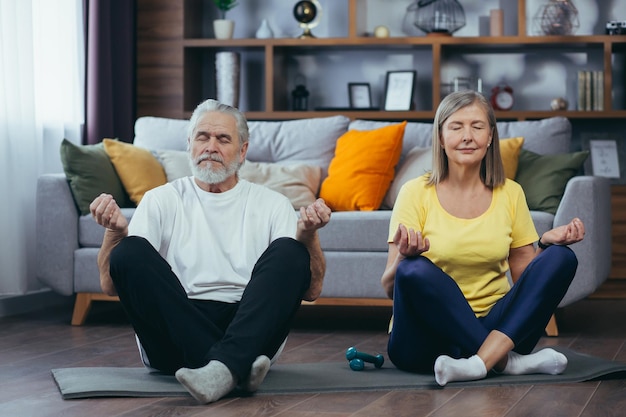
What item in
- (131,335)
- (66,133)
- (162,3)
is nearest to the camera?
(131,335)

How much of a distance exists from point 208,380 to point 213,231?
1.53 ft

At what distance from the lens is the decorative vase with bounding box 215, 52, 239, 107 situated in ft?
17.9

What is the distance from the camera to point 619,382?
2.60 metres

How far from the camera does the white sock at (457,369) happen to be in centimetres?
243

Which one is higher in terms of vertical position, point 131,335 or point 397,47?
point 397,47

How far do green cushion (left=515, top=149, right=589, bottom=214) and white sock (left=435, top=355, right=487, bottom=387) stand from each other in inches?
58.0

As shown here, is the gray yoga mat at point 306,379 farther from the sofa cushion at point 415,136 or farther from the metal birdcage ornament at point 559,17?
the metal birdcage ornament at point 559,17

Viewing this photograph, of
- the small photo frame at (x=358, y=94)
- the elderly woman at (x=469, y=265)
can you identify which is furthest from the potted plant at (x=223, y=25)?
the elderly woman at (x=469, y=265)

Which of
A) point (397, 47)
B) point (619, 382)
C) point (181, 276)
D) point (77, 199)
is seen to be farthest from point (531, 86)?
point (181, 276)

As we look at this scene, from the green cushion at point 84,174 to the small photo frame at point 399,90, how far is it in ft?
6.51

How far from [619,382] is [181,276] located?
1.21m

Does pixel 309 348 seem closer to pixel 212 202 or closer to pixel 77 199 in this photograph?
pixel 212 202

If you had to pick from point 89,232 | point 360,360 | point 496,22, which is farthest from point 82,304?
point 496,22

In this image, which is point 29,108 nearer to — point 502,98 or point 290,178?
point 290,178
